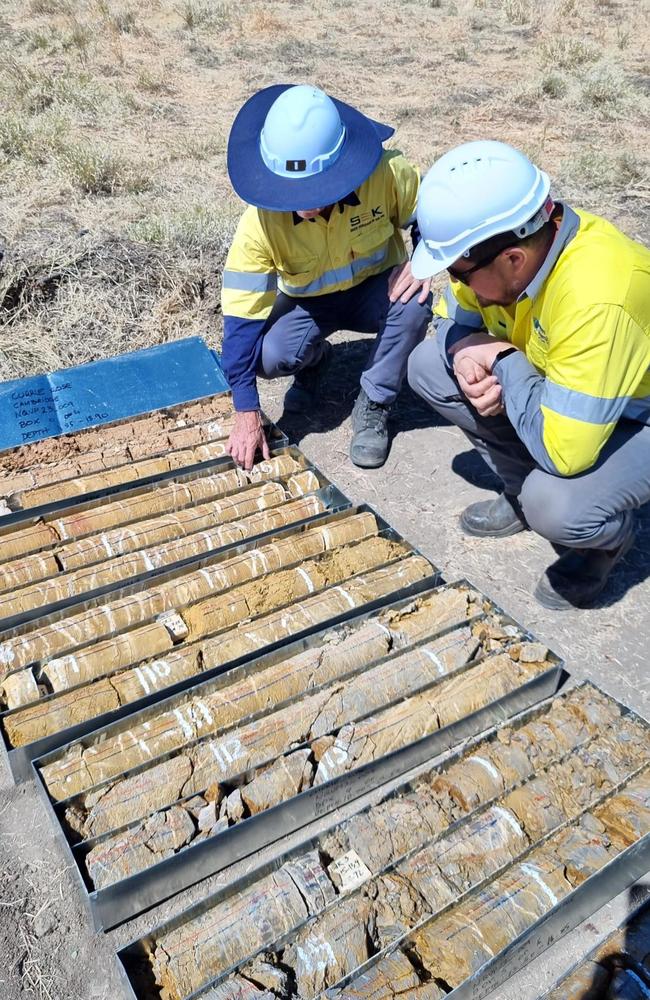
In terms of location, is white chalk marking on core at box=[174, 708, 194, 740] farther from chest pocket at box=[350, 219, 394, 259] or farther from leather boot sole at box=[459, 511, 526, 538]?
chest pocket at box=[350, 219, 394, 259]

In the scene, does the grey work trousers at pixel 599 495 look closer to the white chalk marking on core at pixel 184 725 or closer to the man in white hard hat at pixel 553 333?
the man in white hard hat at pixel 553 333

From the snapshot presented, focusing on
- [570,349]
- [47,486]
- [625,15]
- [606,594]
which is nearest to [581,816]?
[606,594]

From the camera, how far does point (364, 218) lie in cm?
390

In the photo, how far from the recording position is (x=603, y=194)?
7.20 m

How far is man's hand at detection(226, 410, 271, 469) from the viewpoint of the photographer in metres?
3.99

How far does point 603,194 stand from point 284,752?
6470 mm

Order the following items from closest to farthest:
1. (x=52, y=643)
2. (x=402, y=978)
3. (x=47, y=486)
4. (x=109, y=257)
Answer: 1. (x=402, y=978)
2. (x=52, y=643)
3. (x=47, y=486)
4. (x=109, y=257)

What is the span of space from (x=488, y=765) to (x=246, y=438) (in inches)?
81.3

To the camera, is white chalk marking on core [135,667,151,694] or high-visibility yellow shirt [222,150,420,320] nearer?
white chalk marking on core [135,667,151,694]

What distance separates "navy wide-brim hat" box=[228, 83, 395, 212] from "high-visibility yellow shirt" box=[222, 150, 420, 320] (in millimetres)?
171

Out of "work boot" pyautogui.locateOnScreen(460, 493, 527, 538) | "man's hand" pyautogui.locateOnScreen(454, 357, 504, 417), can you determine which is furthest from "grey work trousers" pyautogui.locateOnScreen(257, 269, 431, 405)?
"man's hand" pyautogui.locateOnScreen(454, 357, 504, 417)

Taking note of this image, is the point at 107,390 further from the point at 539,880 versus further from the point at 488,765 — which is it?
the point at 539,880

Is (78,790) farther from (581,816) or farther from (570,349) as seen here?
(570,349)

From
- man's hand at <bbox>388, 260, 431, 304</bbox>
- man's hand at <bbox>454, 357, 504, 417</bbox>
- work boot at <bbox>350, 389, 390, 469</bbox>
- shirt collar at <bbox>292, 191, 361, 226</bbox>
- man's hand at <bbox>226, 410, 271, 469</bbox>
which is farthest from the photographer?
work boot at <bbox>350, 389, 390, 469</bbox>
